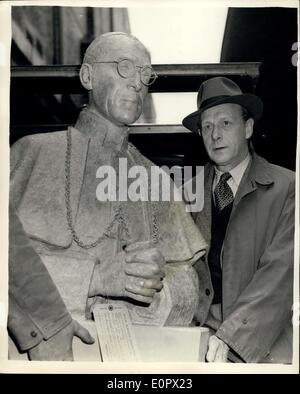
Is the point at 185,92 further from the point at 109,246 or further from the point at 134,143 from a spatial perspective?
the point at 109,246

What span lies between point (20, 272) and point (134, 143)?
738mm

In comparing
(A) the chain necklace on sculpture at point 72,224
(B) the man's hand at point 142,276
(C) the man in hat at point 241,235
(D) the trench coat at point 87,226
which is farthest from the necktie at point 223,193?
(B) the man's hand at point 142,276

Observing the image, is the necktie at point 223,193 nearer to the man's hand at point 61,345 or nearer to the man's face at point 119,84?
the man's face at point 119,84

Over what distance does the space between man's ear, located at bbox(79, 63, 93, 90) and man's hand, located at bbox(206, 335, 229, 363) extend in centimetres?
98

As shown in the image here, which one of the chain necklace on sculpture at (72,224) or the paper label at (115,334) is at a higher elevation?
the chain necklace on sculpture at (72,224)

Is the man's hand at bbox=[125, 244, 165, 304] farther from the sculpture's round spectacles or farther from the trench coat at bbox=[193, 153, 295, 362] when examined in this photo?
the sculpture's round spectacles

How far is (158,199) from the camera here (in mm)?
3053

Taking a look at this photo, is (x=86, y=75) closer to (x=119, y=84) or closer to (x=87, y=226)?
(x=119, y=84)

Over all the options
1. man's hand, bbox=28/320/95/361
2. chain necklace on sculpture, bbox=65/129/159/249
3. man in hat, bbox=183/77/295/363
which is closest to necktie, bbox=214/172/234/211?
man in hat, bbox=183/77/295/363

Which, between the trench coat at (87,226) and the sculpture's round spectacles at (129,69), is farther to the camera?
the sculpture's round spectacles at (129,69)

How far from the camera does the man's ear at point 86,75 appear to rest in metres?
3.05

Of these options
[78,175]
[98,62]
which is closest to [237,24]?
[98,62]

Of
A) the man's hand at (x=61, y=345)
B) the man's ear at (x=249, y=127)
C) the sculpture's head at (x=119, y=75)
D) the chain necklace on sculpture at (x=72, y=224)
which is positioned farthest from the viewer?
the man's ear at (x=249, y=127)

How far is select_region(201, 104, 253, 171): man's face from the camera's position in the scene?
121 inches
